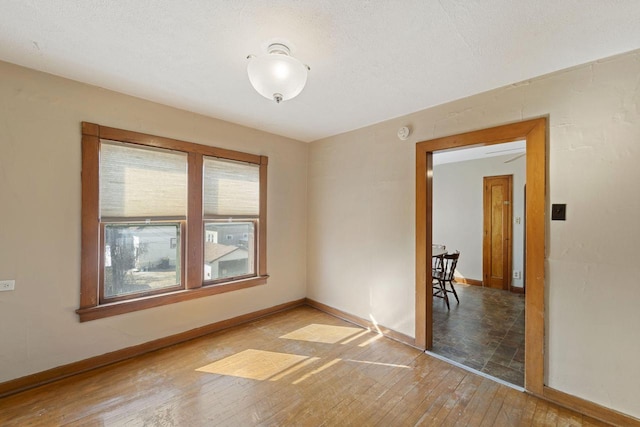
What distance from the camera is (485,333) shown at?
3.34 m

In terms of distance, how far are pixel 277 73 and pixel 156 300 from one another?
8.65 feet

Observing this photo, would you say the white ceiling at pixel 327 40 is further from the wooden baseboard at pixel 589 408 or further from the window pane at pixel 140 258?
the wooden baseboard at pixel 589 408

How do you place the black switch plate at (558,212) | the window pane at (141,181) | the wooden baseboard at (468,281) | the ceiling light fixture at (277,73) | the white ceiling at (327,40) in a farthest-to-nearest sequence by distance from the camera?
the wooden baseboard at (468,281) → the window pane at (141,181) → the black switch plate at (558,212) → the ceiling light fixture at (277,73) → the white ceiling at (327,40)

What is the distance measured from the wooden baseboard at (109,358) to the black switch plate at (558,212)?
136 inches

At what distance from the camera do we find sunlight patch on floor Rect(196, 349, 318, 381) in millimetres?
2451

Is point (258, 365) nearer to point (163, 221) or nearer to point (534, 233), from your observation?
point (163, 221)

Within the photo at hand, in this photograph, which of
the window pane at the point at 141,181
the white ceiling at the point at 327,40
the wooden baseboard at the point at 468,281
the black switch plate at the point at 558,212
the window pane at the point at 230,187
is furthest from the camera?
the wooden baseboard at the point at 468,281

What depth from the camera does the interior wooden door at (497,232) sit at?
5.36 m

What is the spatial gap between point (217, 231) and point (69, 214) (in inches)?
55.7

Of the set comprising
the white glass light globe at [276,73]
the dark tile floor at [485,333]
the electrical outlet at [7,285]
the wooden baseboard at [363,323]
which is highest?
the white glass light globe at [276,73]

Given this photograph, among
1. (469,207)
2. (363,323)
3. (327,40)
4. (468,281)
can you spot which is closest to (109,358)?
(363,323)

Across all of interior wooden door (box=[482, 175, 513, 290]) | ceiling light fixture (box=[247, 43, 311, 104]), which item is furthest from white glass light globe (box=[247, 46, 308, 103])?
interior wooden door (box=[482, 175, 513, 290])

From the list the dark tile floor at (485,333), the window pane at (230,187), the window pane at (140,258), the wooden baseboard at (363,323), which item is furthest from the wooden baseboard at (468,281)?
the window pane at (140,258)

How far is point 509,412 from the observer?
2.01 m
